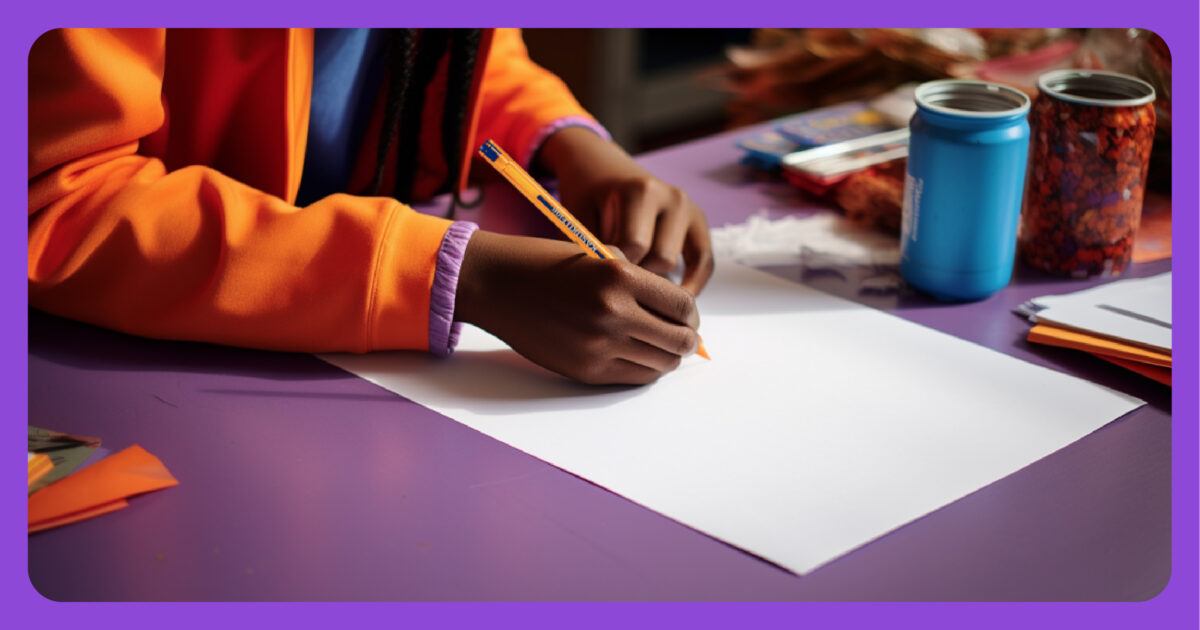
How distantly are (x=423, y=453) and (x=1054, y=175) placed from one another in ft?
1.80

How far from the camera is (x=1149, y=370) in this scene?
0.72 meters

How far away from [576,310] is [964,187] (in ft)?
1.05

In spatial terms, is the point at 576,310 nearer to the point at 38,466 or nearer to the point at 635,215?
the point at 635,215

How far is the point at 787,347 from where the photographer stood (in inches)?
30.1

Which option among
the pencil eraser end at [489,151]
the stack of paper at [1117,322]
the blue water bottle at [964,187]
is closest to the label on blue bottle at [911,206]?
the blue water bottle at [964,187]

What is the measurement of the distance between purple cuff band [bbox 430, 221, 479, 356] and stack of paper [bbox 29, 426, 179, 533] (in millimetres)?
196

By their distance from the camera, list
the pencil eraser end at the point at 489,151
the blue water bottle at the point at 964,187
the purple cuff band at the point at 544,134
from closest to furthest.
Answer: the pencil eraser end at the point at 489,151 < the blue water bottle at the point at 964,187 < the purple cuff band at the point at 544,134

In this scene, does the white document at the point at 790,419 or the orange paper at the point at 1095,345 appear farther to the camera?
the orange paper at the point at 1095,345

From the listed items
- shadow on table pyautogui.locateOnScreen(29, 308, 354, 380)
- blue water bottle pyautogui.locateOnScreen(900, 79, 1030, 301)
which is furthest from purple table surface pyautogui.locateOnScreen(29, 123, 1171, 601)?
blue water bottle pyautogui.locateOnScreen(900, 79, 1030, 301)

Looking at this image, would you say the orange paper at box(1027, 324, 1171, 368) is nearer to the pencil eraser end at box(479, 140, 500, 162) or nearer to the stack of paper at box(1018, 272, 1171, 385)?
the stack of paper at box(1018, 272, 1171, 385)

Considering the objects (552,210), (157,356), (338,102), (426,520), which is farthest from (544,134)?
(426,520)

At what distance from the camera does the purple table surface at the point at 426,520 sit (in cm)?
52

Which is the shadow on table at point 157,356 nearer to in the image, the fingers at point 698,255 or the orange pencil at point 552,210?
the orange pencil at point 552,210

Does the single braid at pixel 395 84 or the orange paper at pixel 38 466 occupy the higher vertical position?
the single braid at pixel 395 84
